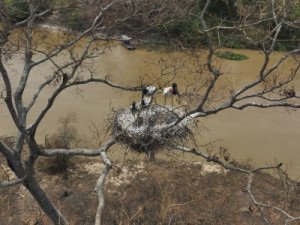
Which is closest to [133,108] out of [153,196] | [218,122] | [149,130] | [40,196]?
[149,130]

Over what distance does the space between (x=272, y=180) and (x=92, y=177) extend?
5.37m

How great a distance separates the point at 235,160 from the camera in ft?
31.9

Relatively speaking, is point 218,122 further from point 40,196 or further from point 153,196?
point 40,196

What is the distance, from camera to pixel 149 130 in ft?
16.5

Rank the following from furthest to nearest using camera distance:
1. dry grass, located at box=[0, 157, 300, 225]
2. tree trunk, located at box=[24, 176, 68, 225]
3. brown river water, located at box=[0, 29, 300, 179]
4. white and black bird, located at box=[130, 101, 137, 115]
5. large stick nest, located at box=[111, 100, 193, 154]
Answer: brown river water, located at box=[0, 29, 300, 179]
dry grass, located at box=[0, 157, 300, 225]
white and black bird, located at box=[130, 101, 137, 115]
large stick nest, located at box=[111, 100, 193, 154]
tree trunk, located at box=[24, 176, 68, 225]

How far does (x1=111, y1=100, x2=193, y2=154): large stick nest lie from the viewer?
5.04 meters

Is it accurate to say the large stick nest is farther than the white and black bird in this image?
No

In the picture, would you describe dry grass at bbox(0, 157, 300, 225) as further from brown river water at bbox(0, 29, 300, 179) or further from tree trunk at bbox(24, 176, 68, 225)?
tree trunk at bbox(24, 176, 68, 225)

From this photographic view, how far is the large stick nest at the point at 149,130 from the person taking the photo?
5035 mm

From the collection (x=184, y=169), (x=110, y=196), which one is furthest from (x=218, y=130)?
(x=110, y=196)

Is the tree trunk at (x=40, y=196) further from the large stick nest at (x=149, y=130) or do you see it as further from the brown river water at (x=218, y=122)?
the brown river water at (x=218, y=122)

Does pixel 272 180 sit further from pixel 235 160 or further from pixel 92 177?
pixel 92 177

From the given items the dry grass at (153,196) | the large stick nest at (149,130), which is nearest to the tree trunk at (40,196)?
the large stick nest at (149,130)

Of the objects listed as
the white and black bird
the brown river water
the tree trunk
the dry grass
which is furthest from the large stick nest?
the brown river water
